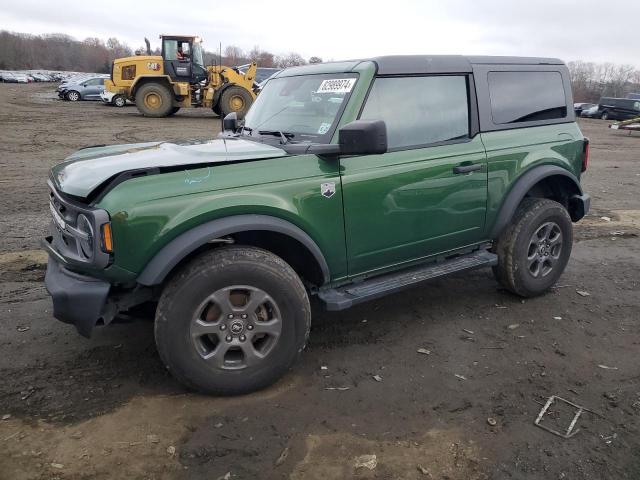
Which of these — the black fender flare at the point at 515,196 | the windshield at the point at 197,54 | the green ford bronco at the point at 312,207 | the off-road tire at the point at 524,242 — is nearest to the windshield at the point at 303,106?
the green ford bronco at the point at 312,207

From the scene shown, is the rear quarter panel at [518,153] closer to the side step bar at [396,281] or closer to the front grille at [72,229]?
the side step bar at [396,281]

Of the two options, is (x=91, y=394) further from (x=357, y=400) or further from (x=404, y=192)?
(x=404, y=192)

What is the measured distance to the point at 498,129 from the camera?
4.18m

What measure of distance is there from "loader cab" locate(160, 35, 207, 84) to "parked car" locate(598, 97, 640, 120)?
75.9 feet

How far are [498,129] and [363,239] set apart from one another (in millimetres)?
1580

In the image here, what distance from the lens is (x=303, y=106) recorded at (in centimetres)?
385

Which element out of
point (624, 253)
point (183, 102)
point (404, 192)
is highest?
point (183, 102)

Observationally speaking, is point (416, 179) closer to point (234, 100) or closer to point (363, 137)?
point (363, 137)

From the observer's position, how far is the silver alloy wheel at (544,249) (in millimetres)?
4504

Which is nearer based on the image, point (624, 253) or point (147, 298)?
point (147, 298)

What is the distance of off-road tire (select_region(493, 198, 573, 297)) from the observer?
14.3ft

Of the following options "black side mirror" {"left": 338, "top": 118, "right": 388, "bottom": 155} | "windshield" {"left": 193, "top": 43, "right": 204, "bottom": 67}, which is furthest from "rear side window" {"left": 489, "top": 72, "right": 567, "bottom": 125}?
"windshield" {"left": 193, "top": 43, "right": 204, "bottom": 67}

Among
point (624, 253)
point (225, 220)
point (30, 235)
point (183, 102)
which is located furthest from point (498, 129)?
point (183, 102)

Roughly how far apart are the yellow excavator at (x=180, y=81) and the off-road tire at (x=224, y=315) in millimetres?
17860
